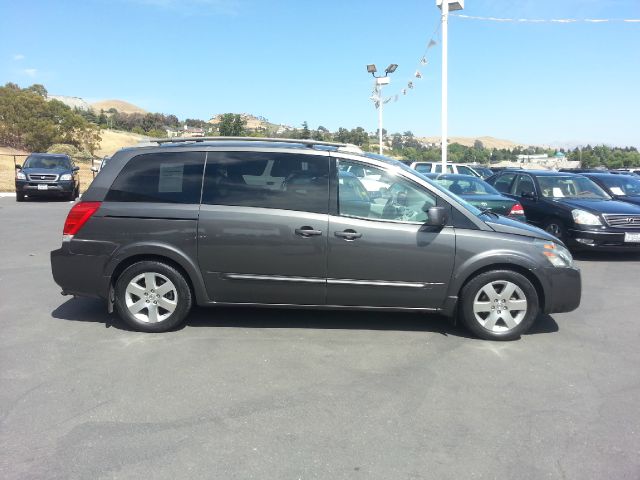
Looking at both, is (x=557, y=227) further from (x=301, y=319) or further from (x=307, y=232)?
(x=307, y=232)

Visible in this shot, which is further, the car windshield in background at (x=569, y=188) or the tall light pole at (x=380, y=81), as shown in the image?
the tall light pole at (x=380, y=81)

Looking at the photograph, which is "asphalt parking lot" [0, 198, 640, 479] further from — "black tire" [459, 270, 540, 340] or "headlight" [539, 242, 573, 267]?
"headlight" [539, 242, 573, 267]

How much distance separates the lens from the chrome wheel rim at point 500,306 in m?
4.99

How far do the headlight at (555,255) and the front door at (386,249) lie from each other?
0.92 m

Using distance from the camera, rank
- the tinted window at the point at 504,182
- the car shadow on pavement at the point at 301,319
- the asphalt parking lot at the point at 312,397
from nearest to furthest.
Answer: the asphalt parking lot at the point at 312,397, the car shadow on pavement at the point at 301,319, the tinted window at the point at 504,182

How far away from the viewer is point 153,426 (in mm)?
3354

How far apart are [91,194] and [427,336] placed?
3565mm

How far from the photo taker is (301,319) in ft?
18.1

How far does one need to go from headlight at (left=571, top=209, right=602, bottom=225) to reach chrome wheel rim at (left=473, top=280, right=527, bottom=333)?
5.09m

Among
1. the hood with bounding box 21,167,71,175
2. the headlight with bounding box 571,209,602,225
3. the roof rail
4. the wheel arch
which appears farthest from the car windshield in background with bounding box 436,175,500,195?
the hood with bounding box 21,167,71,175

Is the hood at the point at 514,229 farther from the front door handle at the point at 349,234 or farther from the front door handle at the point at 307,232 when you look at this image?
the front door handle at the point at 307,232

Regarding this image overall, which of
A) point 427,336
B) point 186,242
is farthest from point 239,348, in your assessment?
point 427,336

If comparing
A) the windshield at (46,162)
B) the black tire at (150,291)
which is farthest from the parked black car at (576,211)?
the windshield at (46,162)

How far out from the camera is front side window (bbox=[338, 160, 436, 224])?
500cm
